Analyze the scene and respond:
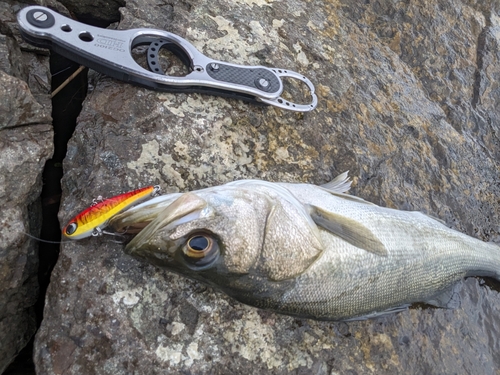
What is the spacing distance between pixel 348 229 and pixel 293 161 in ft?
2.47

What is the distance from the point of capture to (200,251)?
79.0 inches

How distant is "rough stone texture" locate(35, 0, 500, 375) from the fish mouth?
14.0 inches

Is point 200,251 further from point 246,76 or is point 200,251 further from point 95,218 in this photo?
point 246,76

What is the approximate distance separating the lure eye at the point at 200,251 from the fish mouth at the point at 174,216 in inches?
3.8

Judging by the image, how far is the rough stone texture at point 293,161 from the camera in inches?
88.8

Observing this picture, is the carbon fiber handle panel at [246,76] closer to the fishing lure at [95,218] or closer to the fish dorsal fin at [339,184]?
the fish dorsal fin at [339,184]

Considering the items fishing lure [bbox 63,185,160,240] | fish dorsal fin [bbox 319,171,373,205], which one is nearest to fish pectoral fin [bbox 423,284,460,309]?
fish dorsal fin [bbox 319,171,373,205]

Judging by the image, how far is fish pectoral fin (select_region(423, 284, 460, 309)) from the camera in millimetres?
2827

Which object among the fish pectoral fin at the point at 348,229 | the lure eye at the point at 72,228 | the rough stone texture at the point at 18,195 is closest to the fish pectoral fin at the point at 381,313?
the fish pectoral fin at the point at 348,229

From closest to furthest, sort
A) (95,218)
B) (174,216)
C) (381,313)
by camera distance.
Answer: (174,216) → (95,218) → (381,313)

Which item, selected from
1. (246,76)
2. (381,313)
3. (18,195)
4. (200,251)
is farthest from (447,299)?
(18,195)

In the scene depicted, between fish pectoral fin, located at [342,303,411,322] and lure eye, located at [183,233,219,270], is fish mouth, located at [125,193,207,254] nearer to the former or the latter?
lure eye, located at [183,233,219,270]

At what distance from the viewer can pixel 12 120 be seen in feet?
7.87

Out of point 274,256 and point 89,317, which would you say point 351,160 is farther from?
point 89,317
